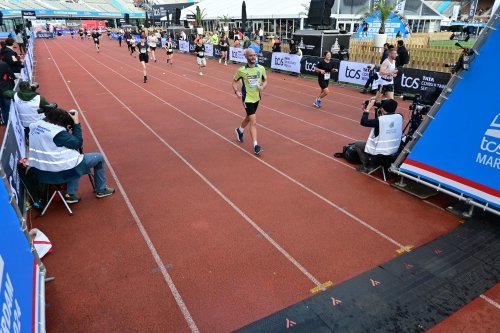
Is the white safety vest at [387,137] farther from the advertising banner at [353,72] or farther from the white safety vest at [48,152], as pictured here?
the advertising banner at [353,72]

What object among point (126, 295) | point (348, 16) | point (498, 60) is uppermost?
point (348, 16)

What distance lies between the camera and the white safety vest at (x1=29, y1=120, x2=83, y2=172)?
15.3ft

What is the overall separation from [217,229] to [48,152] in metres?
2.57

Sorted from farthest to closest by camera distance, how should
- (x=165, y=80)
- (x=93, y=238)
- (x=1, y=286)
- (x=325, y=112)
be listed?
(x=165, y=80) < (x=325, y=112) < (x=93, y=238) < (x=1, y=286)

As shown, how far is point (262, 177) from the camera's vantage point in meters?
6.60

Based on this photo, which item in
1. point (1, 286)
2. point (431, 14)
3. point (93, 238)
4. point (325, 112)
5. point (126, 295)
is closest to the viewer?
point (1, 286)

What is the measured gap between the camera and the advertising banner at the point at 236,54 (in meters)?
22.6

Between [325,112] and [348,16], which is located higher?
[348,16]

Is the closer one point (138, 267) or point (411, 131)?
point (138, 267)

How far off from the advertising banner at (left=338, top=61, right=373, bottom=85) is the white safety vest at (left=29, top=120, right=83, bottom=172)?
1277cm

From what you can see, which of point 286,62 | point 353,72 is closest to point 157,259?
point 353,72

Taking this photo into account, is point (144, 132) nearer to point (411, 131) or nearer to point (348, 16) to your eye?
point (411, 131)

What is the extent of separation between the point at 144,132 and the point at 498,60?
25.3 feet

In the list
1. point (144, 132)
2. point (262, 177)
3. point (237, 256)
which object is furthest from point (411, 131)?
point (144, 132)
